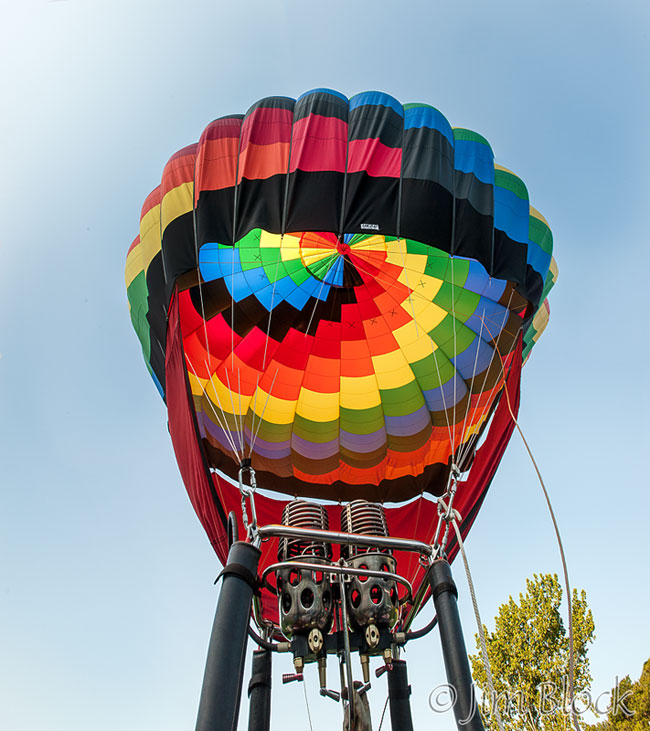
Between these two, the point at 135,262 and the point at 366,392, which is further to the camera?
the point at 366,392

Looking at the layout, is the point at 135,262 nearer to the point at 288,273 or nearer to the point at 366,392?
the point at 288,273

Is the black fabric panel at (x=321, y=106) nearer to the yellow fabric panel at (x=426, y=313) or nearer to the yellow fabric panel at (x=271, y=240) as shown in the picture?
the yellow fabric panel at (x=271, y=240)

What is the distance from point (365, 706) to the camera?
3145 millimetres

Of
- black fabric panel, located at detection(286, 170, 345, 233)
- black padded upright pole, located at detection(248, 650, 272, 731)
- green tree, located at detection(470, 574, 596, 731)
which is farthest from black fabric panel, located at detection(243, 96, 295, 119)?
green tree, located at detection(470, 574, 596, 731)

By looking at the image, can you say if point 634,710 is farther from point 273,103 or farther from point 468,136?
point 273,103

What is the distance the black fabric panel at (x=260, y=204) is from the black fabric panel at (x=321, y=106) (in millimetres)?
703

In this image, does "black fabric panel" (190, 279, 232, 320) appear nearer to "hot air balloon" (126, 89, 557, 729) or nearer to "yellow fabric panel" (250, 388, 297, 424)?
"hot air balloon" (126, 89, 557, 729)

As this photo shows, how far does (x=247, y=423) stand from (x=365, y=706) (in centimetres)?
307

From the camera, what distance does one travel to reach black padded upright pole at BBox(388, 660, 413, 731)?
12.4ft

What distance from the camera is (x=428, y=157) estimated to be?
437 cm

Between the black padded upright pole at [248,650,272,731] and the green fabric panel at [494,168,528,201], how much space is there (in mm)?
3904

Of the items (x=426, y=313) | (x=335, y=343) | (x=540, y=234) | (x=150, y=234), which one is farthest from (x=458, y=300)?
(x=150, y=234)

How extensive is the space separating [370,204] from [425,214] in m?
0.39

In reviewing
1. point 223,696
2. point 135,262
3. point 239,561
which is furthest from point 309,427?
point 223,696
